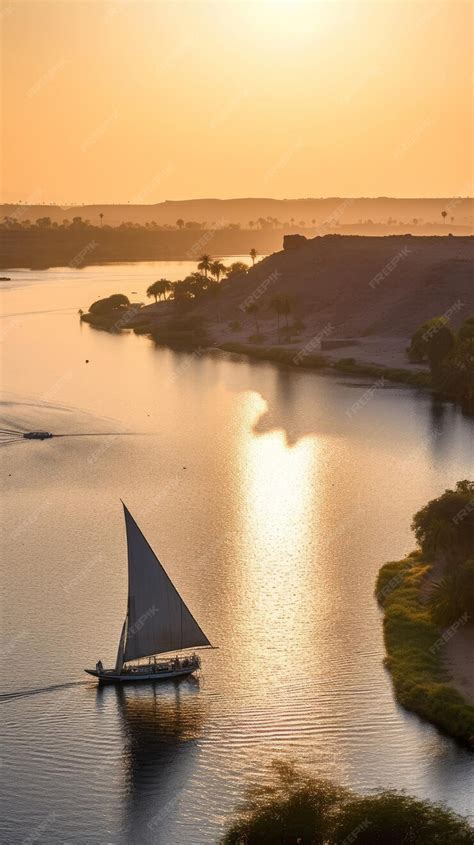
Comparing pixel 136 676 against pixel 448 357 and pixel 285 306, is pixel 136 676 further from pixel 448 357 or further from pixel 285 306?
pixel 285 306

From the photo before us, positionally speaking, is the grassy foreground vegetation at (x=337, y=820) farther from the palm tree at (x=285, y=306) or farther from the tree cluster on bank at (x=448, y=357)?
the palm tree at (x=285, y=306)

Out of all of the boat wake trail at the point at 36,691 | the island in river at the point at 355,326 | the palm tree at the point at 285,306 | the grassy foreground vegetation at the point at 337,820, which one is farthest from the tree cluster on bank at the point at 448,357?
the grassy foreground vegetation at the point at 337,820

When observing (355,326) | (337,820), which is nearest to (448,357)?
(355,326)

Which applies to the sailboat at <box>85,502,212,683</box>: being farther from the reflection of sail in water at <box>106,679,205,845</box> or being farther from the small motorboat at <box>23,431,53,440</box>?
the small motorboat at <box>23,431,53,440</box>

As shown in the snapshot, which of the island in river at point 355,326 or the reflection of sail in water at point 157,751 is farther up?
the island in river at point 355,326

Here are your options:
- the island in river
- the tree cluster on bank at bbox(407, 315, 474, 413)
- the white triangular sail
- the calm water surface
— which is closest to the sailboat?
the white triangular sail

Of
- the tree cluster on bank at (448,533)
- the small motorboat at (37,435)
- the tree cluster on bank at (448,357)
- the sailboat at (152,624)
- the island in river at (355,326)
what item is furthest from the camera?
the island in river at (355,326)

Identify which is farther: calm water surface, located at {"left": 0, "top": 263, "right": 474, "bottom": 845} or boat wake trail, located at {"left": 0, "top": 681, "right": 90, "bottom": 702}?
boat wake trail, located at {"left": 0, "top": 681, "right": 90, "bottom": 702}

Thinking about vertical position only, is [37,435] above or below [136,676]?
above

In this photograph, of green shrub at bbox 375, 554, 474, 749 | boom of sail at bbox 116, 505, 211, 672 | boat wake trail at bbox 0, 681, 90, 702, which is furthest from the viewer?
boom of sail at bbox 116, 505, 211, 672
